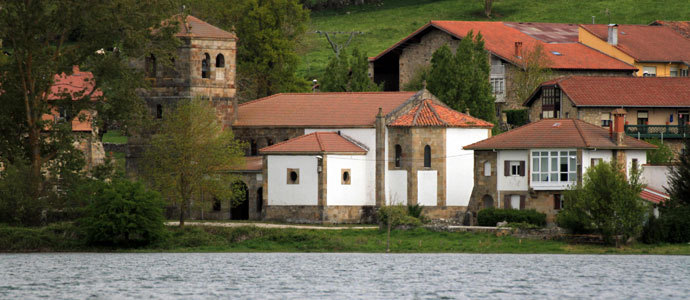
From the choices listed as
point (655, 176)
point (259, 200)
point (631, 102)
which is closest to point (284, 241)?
point (259, 200)

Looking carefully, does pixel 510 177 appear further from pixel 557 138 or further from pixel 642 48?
pixel 642 48

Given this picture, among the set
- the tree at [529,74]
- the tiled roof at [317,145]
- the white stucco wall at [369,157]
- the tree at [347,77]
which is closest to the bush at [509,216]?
the white stucco wall at [369,157]

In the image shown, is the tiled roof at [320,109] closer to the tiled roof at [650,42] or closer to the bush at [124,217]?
the bush at [124,217]

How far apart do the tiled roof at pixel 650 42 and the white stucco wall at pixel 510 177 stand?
31938mm

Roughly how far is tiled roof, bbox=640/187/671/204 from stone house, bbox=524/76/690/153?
1264 centimetres

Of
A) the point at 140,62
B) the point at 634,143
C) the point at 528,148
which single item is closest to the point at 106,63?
the point at 140,62

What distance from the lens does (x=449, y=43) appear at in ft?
341

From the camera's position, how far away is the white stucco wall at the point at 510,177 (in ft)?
257

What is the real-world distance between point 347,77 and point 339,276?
125 ft

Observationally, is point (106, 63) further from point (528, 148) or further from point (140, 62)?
point (528, 148)

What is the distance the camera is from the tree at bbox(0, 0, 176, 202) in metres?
72.8

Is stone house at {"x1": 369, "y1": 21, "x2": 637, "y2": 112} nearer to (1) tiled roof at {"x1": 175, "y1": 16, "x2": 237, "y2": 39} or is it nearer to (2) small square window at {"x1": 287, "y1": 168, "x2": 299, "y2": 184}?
(1) tiled roof at {"x1": 175, "y1": 16, "x2": 237, "y2": 39}

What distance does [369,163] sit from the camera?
275 ft

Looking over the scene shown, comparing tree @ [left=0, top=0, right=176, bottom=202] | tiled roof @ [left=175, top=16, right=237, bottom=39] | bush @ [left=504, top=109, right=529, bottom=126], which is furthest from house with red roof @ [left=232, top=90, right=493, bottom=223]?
bush @ [left=504, top=109, right=529, bottom=126]
